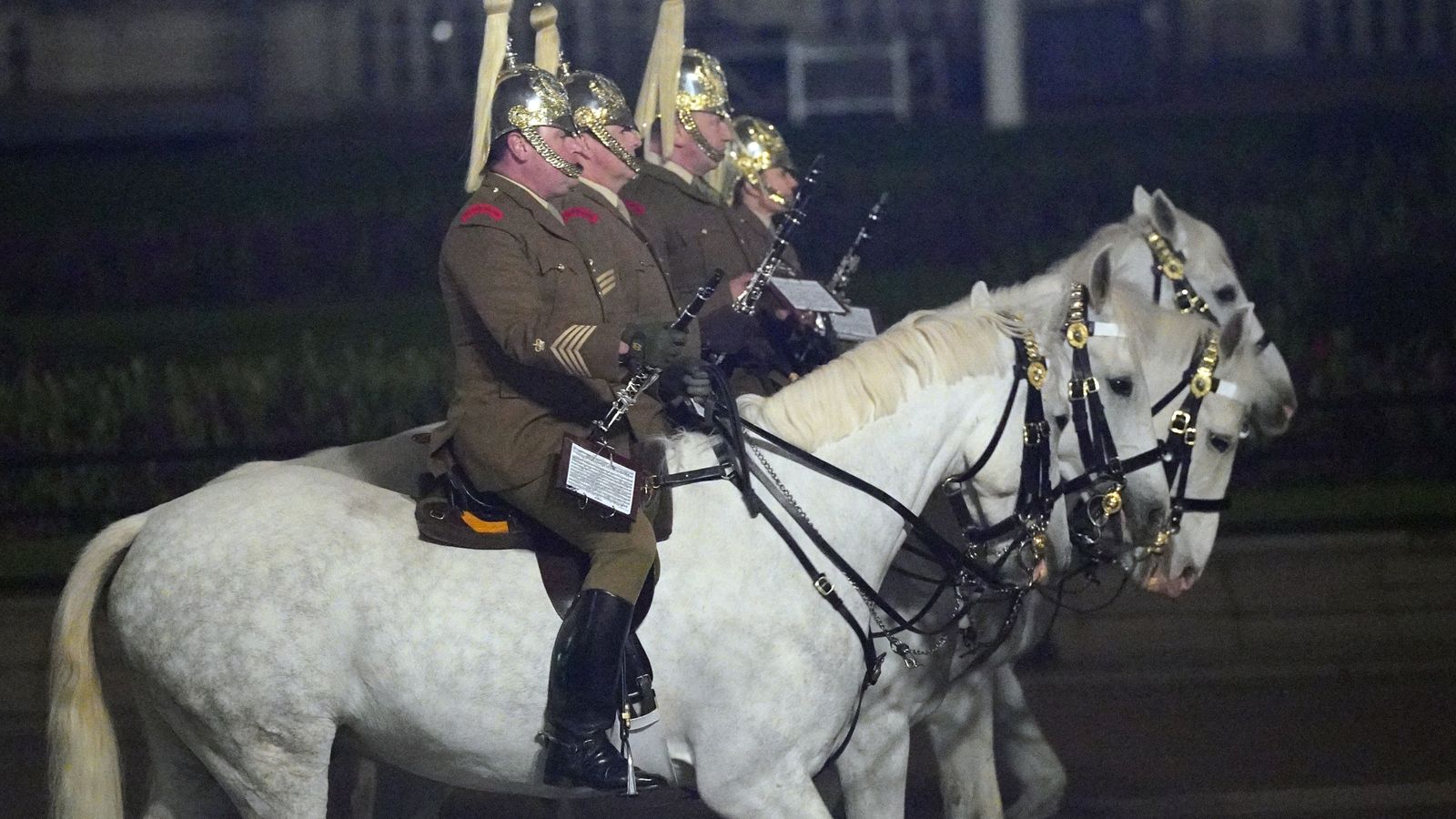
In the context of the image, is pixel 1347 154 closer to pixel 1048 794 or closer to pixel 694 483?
pixel 1048 794

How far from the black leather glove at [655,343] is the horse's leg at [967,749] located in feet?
5.60

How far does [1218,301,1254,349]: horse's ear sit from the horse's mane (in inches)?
46.9

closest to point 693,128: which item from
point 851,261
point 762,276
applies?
point 762,276

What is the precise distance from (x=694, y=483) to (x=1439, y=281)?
7.63 m

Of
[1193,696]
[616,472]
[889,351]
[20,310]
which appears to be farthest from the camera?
[20,310]

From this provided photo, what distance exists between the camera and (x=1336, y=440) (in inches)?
388

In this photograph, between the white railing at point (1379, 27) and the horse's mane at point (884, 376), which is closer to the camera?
the horse's mane at point (884, 376)

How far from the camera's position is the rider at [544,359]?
416cm

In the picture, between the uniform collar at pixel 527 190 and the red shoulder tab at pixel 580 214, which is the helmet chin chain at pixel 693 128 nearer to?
the red shoulder tab at pixel 580 214

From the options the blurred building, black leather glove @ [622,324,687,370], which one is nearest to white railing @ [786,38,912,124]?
the blurred building

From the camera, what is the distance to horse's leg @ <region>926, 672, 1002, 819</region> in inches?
211

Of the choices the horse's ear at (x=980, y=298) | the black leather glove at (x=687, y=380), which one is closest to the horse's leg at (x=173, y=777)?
the black leather glove at (x=687, y=380)

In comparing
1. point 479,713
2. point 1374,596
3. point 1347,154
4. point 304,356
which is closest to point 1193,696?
point 1374,596

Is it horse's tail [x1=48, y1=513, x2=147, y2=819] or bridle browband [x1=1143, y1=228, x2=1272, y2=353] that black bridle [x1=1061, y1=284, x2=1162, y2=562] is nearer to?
bridle browband [x1=1143, y1=228, x2=1272, y2=353]
